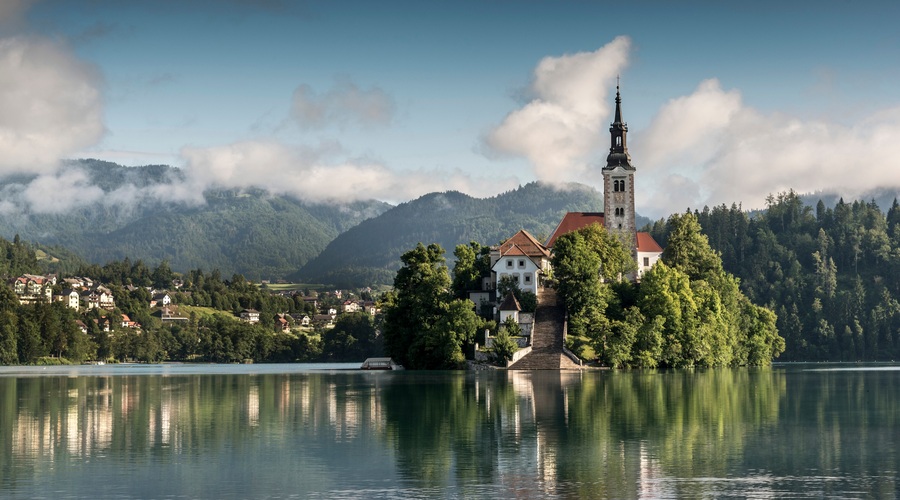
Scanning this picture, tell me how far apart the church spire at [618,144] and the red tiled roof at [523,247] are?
19.1 meters

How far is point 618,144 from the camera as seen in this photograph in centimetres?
14738

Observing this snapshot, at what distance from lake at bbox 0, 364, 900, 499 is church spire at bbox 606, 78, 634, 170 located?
77964 millimetres

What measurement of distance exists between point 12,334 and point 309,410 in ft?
422

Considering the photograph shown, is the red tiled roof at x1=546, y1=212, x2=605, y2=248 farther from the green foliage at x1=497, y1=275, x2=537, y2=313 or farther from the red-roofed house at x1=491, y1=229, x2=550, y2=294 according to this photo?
the green foliage at x1=497, y1=275, x2=537, y2=313

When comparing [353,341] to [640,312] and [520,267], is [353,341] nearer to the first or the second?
[520,267]

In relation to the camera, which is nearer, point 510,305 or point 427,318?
point 510,305

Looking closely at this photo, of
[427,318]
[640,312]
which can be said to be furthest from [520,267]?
[640,312]

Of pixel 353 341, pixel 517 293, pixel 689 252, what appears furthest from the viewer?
pixel 353 341

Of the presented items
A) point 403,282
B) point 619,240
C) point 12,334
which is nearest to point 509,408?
point 403,282

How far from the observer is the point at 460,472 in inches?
1278

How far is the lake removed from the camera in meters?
29.5

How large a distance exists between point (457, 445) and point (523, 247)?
89.5 metres

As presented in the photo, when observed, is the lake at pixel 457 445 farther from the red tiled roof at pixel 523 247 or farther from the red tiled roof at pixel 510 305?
the red tiled roof at pixel 523 247

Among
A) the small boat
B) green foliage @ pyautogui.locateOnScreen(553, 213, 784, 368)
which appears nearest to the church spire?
green foliage @ pyautogui.locateOnScreen(553, 213, 784, 368)
